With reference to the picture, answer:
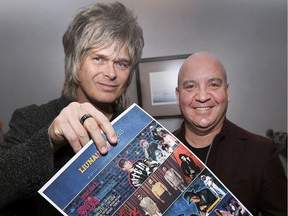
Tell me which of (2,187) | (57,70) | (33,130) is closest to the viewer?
(2,187)

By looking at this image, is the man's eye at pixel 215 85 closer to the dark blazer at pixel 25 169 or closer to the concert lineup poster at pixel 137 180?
the concert lineup poster at pixel 137 180

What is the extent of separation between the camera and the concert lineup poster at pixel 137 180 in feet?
1.63

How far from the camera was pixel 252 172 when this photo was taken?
118 cm

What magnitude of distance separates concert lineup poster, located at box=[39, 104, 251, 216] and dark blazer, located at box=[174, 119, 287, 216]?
60 centimetres

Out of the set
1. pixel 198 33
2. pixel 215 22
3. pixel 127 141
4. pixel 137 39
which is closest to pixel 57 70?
pixel 198 33

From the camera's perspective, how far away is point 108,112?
100 cm

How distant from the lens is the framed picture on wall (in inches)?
80.7

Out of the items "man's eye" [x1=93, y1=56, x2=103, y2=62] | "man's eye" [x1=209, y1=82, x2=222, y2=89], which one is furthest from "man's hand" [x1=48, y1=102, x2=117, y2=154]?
"man's eye" [x1=209, y1=82, x2=222, y2=89]

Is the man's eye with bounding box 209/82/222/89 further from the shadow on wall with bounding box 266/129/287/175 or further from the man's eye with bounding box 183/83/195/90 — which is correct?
the shadow on wall with bounding box 266/129/287/175

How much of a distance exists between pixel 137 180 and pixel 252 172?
0.79 m

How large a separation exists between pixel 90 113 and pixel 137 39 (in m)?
0.51

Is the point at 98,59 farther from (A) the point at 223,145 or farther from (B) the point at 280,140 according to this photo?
(B) the point at 280,140

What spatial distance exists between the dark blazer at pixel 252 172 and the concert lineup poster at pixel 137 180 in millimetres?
604

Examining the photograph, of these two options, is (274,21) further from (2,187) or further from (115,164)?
(2,187)
